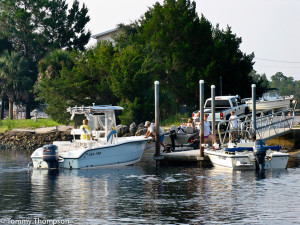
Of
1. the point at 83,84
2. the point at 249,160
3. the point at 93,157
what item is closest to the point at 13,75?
the point at 83,84

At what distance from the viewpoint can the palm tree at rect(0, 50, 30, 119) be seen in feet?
213

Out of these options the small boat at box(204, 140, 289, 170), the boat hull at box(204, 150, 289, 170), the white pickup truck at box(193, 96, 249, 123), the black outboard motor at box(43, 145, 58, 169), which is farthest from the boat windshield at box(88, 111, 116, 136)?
the white pickup truck at box(193, 96, 249, 123)

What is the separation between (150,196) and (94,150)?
8.07 meters

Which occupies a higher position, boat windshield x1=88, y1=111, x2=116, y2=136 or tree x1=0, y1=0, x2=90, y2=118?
tree x1=0, y1=0, x2=90, y2=118

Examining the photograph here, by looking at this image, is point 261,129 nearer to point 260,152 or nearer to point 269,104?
point 260,152

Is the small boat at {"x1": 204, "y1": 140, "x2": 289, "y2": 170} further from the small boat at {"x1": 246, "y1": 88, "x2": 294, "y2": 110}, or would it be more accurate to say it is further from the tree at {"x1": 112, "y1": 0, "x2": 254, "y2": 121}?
the tree at {"x1": 112, "y1": 0, "x2": 254, "y2": 121}

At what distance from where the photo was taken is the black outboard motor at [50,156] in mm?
26844

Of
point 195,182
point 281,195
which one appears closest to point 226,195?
point 281,195

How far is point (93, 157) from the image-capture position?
2761 centimetres

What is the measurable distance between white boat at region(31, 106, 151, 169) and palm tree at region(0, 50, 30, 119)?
3760 cm

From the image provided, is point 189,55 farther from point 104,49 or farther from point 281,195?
point 281,195

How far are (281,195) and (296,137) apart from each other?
14395 mm

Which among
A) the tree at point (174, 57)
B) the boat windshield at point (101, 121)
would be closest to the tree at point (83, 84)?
the tree at point (174, 57)

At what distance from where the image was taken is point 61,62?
5672cm
